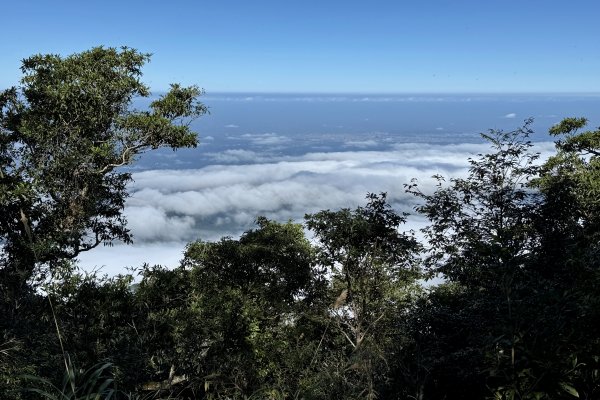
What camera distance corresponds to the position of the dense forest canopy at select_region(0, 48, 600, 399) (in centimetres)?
875

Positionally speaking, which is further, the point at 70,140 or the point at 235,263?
the point at 235,263

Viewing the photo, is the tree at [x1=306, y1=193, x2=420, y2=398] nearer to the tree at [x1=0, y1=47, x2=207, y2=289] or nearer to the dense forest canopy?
the dense forest canopy

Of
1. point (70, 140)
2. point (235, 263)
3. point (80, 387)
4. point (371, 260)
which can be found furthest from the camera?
point (235, 263)

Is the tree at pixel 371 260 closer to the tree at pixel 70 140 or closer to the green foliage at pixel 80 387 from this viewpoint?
the tree at pixel 70 140

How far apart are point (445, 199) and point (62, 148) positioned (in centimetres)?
1102

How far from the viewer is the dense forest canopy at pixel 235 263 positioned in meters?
8.75

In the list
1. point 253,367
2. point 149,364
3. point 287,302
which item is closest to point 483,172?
point 287,302

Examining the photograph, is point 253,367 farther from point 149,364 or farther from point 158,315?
point 149,364

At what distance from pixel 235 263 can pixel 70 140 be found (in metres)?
6.47

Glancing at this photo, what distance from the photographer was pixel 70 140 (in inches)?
448

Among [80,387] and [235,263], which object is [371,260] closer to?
[235,263]

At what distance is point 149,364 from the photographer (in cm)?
702

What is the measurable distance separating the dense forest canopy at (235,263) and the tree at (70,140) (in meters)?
0.05

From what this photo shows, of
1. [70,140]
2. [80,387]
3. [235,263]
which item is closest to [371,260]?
[235,263]
